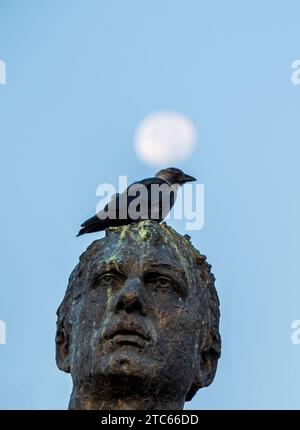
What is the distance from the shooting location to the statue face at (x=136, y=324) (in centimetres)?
2303

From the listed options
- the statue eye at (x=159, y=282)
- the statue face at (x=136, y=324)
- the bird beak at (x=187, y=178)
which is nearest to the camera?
the statue face at (x=136, y=324)

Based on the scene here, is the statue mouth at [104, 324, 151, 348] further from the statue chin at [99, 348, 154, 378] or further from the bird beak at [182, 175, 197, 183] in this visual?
the bird beak at [182, 175, 197, 183]

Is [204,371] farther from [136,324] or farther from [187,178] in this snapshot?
[187,178]

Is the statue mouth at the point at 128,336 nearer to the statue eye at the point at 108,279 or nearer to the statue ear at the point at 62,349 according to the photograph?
the statue eye at the point at 108,279

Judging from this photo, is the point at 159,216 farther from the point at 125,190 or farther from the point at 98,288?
the point at 98,288

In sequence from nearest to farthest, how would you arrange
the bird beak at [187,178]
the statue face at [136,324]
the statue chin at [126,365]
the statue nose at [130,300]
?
the statue chin at [126,365] < the statue face at [136,324] < the statue nose at [130,300] < the bird beak at [187,178]

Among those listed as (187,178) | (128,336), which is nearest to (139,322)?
(128,336)

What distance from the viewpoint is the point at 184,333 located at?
23.5 meters

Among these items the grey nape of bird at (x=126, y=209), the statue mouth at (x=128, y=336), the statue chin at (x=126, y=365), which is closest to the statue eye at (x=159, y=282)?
the statue mouth at (x=128, y=336)

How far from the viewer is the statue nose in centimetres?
2325

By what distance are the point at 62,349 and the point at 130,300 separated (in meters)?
1.33

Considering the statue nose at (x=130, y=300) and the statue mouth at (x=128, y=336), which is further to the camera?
the statue nose at (x=130, y=300)
